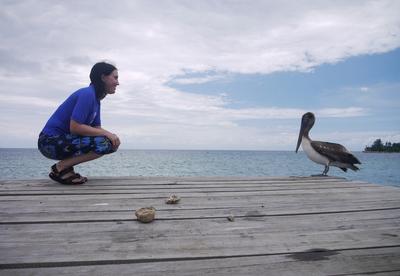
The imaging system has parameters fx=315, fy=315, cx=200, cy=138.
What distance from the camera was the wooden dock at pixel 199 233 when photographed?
1.62 meters

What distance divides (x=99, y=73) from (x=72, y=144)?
0.94 metres

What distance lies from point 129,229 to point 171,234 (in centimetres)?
30

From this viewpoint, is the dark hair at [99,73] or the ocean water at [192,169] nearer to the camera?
the dark hair at [99,73]

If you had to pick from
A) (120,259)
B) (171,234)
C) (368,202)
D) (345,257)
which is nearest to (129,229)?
(171,234)

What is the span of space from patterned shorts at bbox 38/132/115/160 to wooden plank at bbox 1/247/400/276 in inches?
96.3

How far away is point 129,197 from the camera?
316 centimetres

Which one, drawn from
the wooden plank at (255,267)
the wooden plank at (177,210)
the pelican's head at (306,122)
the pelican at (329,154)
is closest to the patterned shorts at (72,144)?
the wooden plank at (177,210)

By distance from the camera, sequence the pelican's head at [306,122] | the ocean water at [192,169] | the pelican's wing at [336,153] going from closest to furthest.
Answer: the pelican's wing at [336,153] < the pelican's head at [306,122] < the ocean water at [192,169]

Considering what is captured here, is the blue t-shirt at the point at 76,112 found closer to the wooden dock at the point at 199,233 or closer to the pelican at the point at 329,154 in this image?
the wooden dock at the point at 199,233

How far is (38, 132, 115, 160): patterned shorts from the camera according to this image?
12.8 ft

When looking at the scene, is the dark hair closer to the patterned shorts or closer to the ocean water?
the patterned shorts

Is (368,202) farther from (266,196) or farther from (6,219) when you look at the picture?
(6,219)

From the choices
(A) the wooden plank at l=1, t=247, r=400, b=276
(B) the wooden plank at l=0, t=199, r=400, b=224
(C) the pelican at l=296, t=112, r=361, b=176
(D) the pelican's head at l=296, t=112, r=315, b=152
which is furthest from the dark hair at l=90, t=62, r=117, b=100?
(D) the pelican's head at l=296, t=112, r=315, b=152

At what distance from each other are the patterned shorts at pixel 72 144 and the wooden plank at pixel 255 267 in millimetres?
2447
